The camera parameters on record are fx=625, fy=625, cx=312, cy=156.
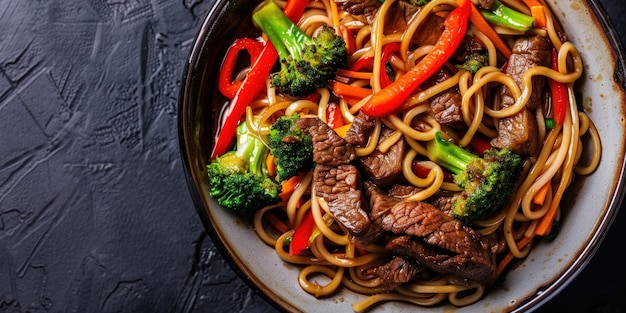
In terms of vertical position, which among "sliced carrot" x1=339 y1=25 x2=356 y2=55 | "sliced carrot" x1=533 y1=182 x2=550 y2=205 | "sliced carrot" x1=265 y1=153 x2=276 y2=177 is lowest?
"sliced carrot" x1=533 y1=182 x2=550 y2=205

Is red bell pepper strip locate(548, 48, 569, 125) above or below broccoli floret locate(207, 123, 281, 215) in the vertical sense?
above

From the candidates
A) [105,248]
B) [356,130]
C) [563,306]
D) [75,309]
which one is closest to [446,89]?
[356,130]

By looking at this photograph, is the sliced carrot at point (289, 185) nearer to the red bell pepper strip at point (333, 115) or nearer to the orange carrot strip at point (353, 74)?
the red bell pepper strip at point (333, 115)

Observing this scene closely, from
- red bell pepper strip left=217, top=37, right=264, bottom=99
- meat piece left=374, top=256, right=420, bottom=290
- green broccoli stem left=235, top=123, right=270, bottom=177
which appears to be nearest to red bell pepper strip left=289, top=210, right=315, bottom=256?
green broccoli stem left=235, top=123, right=270, bottom=177

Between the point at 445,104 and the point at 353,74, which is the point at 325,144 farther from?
the point at 445,104

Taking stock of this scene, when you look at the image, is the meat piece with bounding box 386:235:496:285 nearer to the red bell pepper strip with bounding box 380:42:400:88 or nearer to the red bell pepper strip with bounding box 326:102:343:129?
the red bell pepper strip with bounding box 326:102:343:129

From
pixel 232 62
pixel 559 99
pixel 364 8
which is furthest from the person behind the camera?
pixel 232 62

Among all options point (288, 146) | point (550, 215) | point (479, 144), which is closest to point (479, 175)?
point (479, 144)
